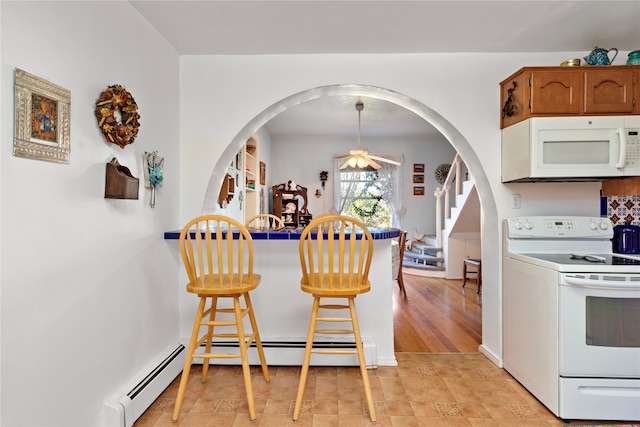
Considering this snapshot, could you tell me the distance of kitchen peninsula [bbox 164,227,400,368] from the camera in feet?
8.02

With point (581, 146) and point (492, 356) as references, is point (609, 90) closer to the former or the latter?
point (581, 146)

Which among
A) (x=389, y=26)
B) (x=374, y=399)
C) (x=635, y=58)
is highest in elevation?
(x=389, y=26)

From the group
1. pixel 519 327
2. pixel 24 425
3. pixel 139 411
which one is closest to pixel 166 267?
pixel 139 411

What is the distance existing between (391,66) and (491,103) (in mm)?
795

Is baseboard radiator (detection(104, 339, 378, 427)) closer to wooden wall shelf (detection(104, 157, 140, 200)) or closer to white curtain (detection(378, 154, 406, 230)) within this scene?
wooden wall shelf (detection(104, 157, 140, 200))

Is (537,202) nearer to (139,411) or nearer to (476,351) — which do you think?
(476,351)

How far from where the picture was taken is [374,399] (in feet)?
6.70

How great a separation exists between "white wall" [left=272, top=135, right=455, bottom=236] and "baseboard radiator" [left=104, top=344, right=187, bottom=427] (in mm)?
4687

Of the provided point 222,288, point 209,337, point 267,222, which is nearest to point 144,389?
point 209,337

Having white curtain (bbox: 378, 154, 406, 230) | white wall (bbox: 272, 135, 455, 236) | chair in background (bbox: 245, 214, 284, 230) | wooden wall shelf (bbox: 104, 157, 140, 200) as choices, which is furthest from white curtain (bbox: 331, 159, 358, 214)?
wooden wall shelf (bbox: 104, 157, 140, 200)

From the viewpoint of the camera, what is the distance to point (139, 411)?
184 centimetres

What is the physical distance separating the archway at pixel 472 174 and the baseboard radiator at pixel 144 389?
3.57ft

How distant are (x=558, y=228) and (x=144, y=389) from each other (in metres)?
2.83

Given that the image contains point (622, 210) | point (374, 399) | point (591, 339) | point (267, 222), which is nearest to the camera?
point (591, 339)
